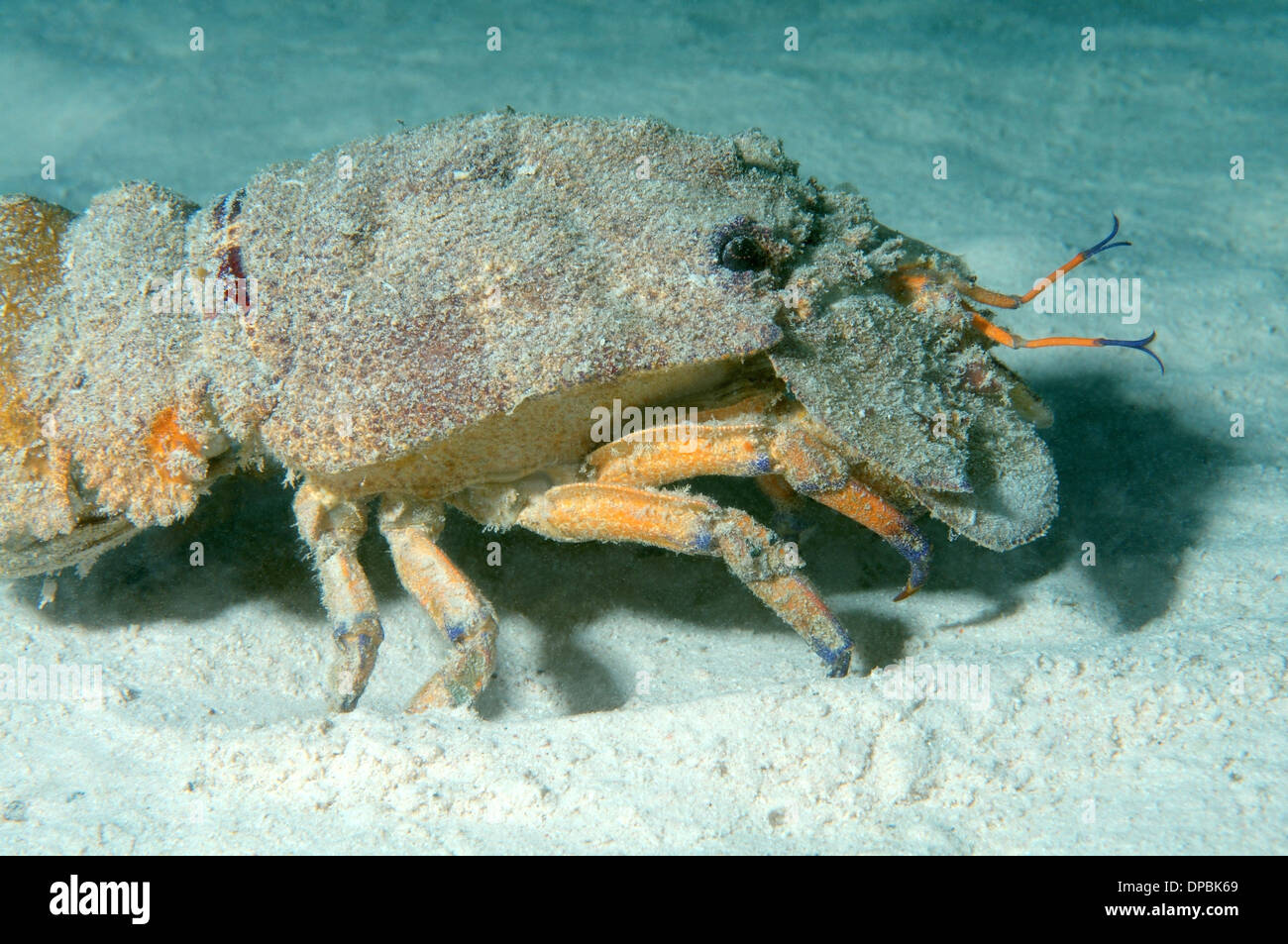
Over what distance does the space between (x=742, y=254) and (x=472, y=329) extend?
927mm

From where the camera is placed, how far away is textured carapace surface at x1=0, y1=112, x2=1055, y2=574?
226cm

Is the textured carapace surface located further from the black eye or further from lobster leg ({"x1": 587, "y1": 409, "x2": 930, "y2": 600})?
lobster leg ({"x1": 587, "y1": 409, "x2": 930, "y2": 600})

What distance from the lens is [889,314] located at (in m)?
2.54

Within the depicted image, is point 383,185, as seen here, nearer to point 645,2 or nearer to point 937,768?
point 937,768

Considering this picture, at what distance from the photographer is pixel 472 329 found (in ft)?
7.42

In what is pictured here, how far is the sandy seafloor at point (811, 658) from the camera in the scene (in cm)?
204

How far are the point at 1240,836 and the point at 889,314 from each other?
5.75ft

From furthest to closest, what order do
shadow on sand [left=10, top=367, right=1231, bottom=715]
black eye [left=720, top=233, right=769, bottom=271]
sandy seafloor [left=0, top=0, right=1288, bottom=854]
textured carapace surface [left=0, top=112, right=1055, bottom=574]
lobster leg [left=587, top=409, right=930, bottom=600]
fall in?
shadow on sand [left=10, top=367, right=1231, bottom=715], lobster leg [left=587, top=409, right=930, bottom=600], black eye [left=720, top=233, right=769, bottom=271], textured carapace surface [left=0, top=112, right=1055, bottom=574], sandy seafloor [left=0, top=0, right=1288, bottom=854]

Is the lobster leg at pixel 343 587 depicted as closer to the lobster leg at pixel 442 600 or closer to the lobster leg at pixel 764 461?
the lobster leg at pixel 442 600

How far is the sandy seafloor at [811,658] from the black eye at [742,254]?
1.41 meters

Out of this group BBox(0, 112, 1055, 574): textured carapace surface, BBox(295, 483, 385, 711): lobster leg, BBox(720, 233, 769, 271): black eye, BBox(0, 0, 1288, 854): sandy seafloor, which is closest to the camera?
BBox(0, 0, 1288, 854): sandy seafloor

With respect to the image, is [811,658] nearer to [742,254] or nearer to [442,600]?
[442,600]

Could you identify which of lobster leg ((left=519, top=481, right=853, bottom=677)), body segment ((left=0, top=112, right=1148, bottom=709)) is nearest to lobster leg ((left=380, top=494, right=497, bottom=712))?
body segment ((left=0, top=112, right=1148, bottom=709))

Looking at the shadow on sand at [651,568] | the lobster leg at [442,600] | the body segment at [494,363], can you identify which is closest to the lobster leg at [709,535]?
the body segment at [494,363]
